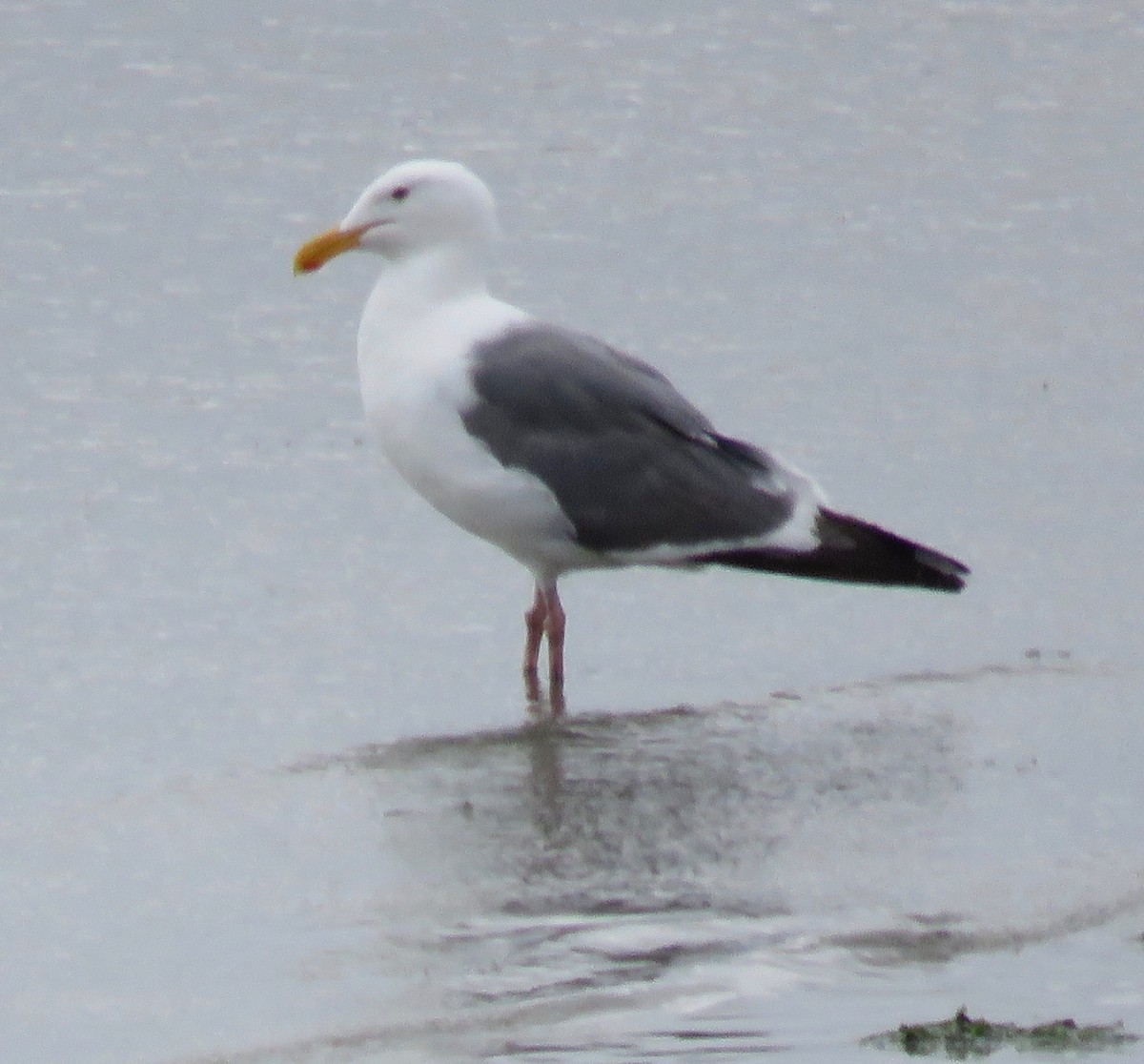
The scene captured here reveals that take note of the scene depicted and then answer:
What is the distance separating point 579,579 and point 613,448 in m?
0.73

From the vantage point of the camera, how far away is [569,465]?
5.02 m

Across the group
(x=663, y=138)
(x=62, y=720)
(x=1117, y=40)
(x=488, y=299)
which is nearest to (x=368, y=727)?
(x=62, y=720)

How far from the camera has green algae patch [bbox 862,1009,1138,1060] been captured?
3.20 metres

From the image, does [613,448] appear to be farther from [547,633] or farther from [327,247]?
[327,247]

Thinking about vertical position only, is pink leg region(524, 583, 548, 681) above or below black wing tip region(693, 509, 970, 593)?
below

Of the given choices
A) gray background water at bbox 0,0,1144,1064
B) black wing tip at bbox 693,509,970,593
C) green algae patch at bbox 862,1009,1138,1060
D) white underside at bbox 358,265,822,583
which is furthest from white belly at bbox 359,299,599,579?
green algae patch at bbox 862,1009,1138,1060

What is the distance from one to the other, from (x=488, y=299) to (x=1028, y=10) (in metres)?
5.29

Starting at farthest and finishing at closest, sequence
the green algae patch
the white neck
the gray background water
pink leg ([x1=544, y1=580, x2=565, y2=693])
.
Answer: the white neck < pink leg ([x1=544, y1=580, x2=565, y2=693]) < the gray background water < the green algae patch

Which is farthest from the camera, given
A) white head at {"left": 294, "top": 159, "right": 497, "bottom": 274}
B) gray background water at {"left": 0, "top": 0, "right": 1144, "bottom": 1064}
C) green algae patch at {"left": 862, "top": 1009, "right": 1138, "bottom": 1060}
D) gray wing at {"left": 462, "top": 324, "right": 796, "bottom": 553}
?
white head at {"left": 294, "top": 159, "right": 497, "bottom": 274}

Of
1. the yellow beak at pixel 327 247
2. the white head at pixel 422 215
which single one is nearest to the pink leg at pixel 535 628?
the white head at pixel 422 215

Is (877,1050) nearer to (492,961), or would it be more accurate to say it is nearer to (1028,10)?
(492,961)

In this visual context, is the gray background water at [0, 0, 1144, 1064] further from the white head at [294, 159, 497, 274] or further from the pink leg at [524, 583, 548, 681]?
the white head at [294, 159, 497, 274]

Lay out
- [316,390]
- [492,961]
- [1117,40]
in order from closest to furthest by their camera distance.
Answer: [492,961] < [316,390] < [1117,40]

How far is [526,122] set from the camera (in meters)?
8.57
